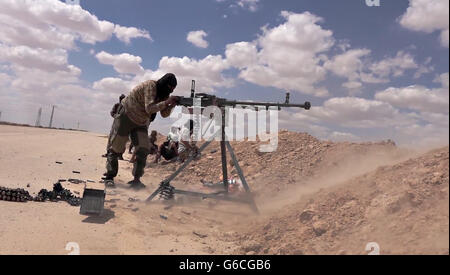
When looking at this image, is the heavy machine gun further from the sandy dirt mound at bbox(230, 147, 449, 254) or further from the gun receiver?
the sandy dirt mound at bbox(230, 147, 449, 254)

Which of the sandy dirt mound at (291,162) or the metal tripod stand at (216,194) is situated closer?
the metal tripod stand at (216,194)

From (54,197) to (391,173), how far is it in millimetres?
4520

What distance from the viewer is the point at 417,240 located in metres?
2.48

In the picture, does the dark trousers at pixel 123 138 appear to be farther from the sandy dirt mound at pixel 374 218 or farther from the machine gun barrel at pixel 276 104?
the sandy dirt mound at pixel 374 218

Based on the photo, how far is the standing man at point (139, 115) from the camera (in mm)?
5016

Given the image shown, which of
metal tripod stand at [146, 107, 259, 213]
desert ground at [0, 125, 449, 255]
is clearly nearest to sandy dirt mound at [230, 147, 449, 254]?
desert ground at [0, 125, 449, 255]

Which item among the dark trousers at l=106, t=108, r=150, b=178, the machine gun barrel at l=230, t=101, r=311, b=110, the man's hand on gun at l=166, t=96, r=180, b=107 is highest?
the machine gun barrel at l=230, t=101, r=311, b=110

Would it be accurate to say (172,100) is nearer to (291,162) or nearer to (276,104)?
(276,104)

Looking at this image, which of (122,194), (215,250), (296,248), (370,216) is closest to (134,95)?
(122,194)

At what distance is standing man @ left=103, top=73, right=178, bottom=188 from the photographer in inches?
197

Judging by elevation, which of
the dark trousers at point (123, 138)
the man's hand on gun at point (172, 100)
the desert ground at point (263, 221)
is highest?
the man's hand on gun at point (172, 100)

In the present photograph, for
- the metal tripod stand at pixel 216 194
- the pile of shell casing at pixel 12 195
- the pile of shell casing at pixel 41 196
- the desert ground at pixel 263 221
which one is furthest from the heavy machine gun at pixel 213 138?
the pile of shell casing at pixel 12 195
